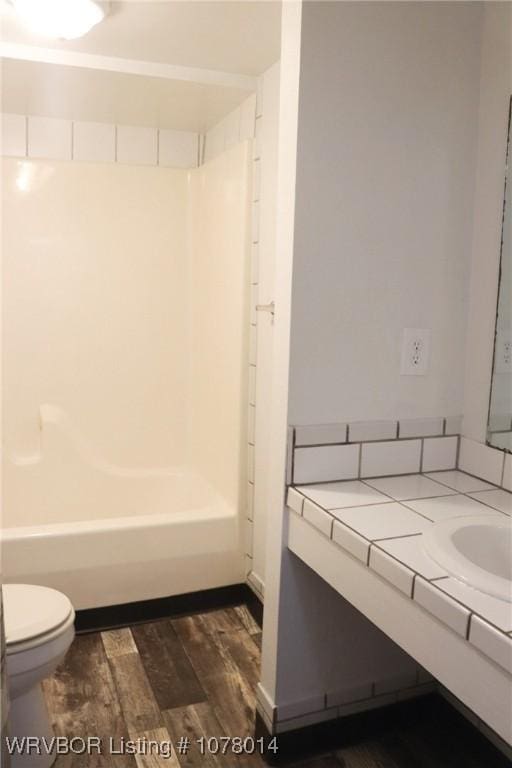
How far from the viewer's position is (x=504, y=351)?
167 centimetres

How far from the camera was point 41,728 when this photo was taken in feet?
5.80

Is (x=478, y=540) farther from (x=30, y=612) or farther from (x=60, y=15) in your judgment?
(x=60, y=15)

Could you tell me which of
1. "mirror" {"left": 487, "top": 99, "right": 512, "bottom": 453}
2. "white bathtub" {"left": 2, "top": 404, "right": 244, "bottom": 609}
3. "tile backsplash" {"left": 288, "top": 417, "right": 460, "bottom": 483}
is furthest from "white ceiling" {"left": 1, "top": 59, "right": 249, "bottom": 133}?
"tile backsplash" {"left": 288, "top": 417, "right": 460, "bottom": 483}

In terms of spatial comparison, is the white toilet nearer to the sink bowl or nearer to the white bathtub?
the white bathtub

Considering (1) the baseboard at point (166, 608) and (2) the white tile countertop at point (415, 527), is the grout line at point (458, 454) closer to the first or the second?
(2) the white tile countertop at point (415, 527)

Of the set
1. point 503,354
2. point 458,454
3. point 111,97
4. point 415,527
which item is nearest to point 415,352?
point 503,354

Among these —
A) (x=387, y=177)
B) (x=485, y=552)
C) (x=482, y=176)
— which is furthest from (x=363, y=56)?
(x=485, y=552)

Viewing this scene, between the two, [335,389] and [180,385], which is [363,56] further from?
[180,385]

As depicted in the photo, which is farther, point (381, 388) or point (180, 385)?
point (180, 385)

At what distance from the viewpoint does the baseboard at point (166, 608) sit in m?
2.46

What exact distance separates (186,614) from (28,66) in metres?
2.16

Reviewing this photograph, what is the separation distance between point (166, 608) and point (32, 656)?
3.02 ft

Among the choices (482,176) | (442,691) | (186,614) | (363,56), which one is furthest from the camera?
(186,614)

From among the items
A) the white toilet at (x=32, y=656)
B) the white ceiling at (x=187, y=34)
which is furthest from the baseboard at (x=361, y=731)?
the white ceiling at (x=187, y=34)
